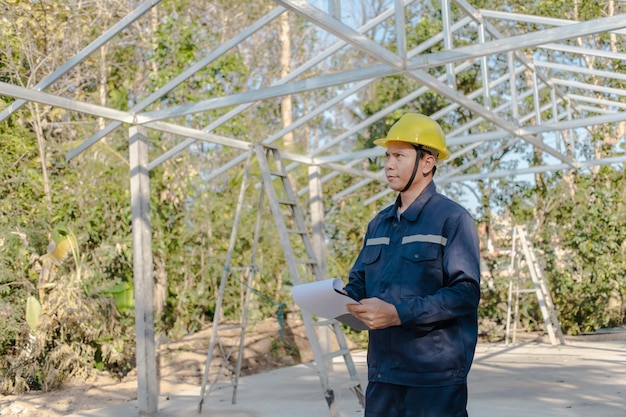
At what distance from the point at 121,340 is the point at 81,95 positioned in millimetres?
4289

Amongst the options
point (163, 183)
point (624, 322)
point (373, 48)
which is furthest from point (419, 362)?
point (624, 322)

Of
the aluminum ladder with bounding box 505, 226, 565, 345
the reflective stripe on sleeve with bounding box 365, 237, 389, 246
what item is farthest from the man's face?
the aluminum ladder with bounding box 505, 226, 565, 345

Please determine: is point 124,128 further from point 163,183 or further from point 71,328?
point 71,328

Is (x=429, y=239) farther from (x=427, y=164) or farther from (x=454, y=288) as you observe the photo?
(x=427, y=164)

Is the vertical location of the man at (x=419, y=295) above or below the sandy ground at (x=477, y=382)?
above

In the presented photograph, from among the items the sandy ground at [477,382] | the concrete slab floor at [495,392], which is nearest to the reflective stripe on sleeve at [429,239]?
the concrete slab floor at [495,392]

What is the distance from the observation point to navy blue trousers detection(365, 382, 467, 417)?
2350 millimetres

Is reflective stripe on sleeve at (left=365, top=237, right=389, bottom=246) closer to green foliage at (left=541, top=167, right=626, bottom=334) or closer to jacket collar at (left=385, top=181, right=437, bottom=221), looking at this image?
jacket collar at (left=385, top=181, right=437, bottom=221)

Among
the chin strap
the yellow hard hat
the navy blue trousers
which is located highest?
the yellow hard hat

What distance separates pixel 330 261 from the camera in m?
10.8

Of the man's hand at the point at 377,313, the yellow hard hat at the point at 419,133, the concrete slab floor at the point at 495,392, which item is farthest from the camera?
the concrete slab floor at the point at 495,392

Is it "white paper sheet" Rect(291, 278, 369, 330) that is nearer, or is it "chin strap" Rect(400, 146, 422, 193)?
"white paper sheet" Rect(291, 278, 369, 330)

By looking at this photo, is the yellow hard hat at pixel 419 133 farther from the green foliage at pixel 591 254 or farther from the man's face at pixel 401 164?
the green foliage at pixel 591 254

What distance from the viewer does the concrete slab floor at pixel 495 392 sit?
5.79 meters
